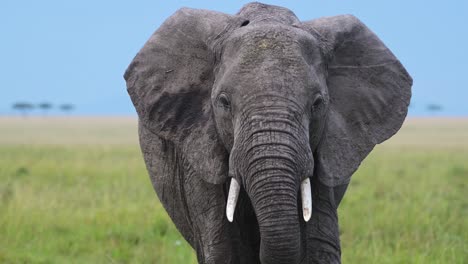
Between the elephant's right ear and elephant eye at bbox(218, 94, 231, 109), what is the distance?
29 cm

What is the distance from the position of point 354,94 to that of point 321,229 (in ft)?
2.78

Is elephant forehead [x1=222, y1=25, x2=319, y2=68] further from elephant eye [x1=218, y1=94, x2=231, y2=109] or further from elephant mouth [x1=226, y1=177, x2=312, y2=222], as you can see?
elephant mouth [x1=226, y1=177, x2=312, y2=222]

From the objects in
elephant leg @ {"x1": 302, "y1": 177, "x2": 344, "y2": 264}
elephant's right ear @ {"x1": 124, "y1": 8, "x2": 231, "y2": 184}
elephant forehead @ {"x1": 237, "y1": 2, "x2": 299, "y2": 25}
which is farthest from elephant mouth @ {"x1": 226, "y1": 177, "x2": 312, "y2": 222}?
elephant forehead @ {"x1": 237, "y1": 2, "x2": 299, "y2": 25}

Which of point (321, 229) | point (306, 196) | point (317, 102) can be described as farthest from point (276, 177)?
point (321, 229)

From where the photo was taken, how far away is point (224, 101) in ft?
15.5

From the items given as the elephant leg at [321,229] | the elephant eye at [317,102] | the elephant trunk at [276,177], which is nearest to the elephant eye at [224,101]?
the elephant trunk at [276,177]

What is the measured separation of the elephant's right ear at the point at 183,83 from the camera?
505 centimetres

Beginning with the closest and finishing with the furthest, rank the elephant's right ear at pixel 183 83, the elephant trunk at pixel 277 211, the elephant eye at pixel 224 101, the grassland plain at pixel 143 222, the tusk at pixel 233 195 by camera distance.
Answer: the elephant trunk at pixel 277 211
the tusk at pixel 233 195
the elephant eye at pixel 224 101
the elephant's right ear at pixel 183 83
the grassland plain at pixel 143 222

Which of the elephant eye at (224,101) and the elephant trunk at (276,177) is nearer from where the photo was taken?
the elephant trunk at (276,177)

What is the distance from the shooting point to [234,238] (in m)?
5.19

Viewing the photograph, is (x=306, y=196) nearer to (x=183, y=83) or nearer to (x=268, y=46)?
(x=268, y=46)

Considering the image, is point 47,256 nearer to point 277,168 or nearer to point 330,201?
point 330,201

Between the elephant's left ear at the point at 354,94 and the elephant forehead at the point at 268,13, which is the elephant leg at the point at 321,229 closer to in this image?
the elephant's left ear at the point at 354,94

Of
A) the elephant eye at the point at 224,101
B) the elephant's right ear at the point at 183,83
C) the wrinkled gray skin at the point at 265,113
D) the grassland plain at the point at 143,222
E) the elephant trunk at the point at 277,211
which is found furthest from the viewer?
the grassland plain at the point at 143,222
